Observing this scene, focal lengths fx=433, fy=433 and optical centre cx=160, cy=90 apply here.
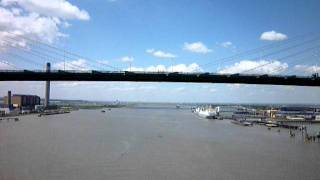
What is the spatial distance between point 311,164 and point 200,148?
8.66 meters

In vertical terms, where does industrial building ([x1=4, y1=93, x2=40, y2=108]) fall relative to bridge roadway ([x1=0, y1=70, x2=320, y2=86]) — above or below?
below

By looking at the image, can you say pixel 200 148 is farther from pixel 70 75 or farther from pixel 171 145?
pixel 70 75

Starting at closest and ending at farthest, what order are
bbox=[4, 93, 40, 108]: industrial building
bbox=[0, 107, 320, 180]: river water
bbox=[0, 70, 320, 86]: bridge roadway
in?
bbox=[0, 107, 320, 180]: river water
bbox=[0, 70, 320, 86]: bridge roadway
bbox=[4, 93, 40, 108]: industrial building

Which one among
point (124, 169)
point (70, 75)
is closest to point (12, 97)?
point (70, 75)

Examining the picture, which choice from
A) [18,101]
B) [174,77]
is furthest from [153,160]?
[18,101]

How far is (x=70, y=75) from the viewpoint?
1412 inches

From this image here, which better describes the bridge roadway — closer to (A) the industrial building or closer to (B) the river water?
(B) the river water

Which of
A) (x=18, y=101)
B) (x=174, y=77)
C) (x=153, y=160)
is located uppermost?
(x=174, y=77)

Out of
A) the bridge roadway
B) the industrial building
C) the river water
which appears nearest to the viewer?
the river water

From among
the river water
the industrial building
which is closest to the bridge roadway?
the river water

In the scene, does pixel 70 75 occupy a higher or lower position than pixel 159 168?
higher

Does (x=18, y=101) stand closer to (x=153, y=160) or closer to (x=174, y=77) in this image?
(x=174, y=77)

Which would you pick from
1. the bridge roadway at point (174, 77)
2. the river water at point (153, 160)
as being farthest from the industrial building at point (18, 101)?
the river water at point (153, 160)

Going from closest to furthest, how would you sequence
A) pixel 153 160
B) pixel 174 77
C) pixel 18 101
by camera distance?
pixel 153 160 < pixel 174 77 < pixel 18 101
